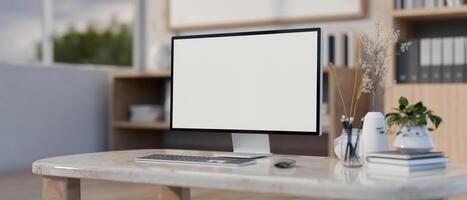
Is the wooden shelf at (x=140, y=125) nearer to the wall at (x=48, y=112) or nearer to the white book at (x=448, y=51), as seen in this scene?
the wall at (x=48, y=112)

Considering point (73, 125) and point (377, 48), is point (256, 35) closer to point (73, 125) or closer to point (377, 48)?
point (377, 48)

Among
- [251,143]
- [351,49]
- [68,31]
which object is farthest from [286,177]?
[68,31]

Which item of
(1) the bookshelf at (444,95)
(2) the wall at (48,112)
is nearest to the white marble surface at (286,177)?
(1) the bookshelf at (444,95)

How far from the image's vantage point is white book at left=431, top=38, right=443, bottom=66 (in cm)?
394

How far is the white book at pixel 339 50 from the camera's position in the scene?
14.8ft

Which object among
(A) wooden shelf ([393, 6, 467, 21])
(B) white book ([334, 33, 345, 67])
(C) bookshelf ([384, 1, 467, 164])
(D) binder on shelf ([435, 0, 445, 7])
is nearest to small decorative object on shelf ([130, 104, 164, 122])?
(B) white book ([334, 33, 345, 67])

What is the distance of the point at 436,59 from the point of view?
3.95 metres

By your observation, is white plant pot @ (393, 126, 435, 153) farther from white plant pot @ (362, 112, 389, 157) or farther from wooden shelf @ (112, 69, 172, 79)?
wooden shelf @ (112, 69, 172, 79)

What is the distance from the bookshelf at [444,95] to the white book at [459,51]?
0.13 meters

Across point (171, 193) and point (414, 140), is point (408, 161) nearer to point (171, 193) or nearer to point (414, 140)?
point (414, 140)

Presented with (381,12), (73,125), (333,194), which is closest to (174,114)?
(333,194)

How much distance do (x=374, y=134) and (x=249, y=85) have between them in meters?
0.42

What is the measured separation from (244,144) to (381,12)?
2442mm

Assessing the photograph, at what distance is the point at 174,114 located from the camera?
7.91ft
